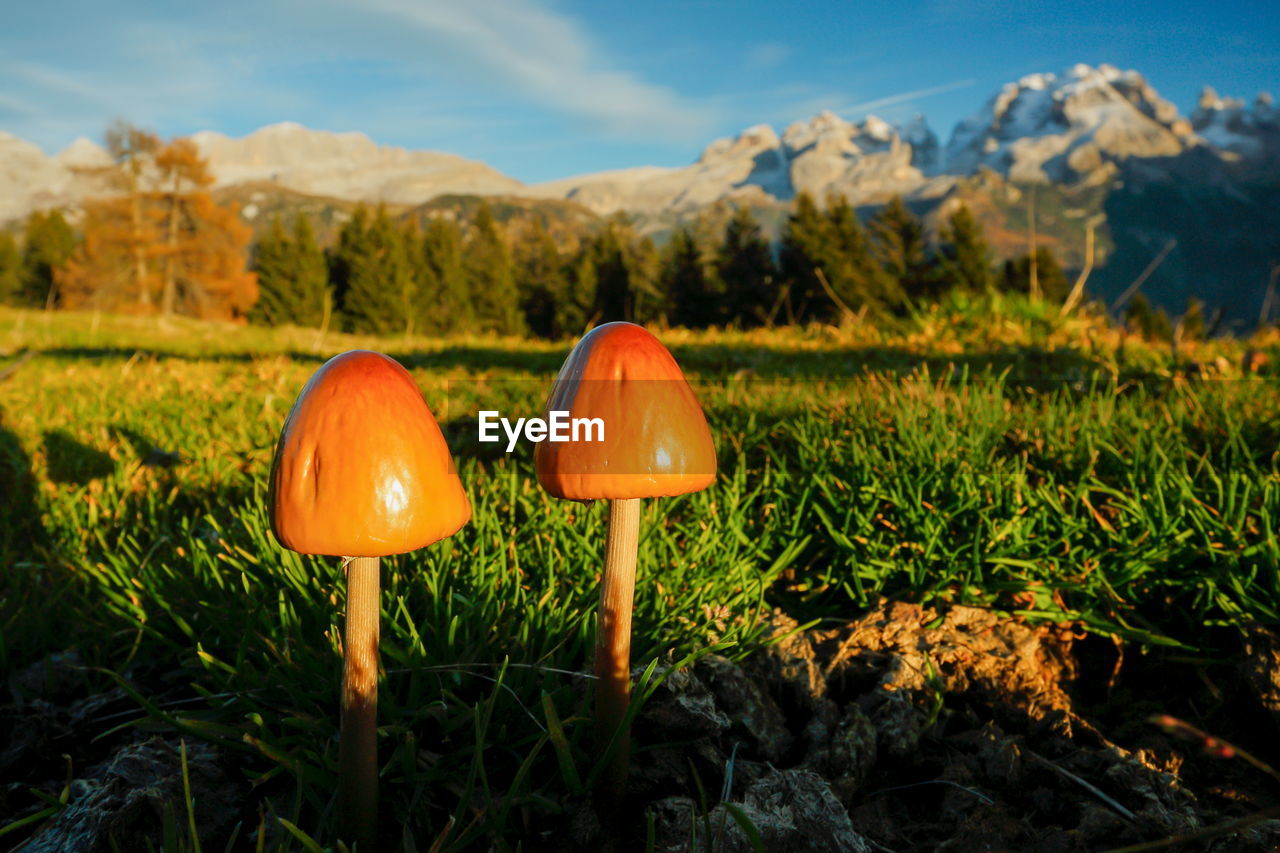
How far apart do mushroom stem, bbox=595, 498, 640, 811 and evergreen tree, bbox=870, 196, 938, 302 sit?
54.1 meters

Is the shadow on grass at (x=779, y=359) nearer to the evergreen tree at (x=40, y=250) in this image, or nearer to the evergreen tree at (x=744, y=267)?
the evergreen tree at (x=744, y=267)

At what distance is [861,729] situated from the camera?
1719 millimetres

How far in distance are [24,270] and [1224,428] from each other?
2934 inches

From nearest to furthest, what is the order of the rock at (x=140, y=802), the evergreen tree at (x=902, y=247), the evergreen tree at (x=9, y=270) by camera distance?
the rock at (x=140, y=802)
the evergreen tree at (x=902, y=247)
the evergreen tree at (x=9, y=270)

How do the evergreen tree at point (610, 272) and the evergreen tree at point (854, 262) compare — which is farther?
the evergreen tree at point (610, 272)

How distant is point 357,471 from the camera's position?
3.82 feet

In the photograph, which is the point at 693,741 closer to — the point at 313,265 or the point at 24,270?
the point at 313,265

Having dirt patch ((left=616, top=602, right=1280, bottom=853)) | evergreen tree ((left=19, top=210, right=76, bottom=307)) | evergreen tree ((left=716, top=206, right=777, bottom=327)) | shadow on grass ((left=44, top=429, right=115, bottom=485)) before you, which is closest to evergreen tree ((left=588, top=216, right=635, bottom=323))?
evergreen tree ((left=716, top=206, right=777, bottom=327))

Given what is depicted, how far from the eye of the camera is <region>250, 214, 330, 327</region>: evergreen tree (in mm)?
52844

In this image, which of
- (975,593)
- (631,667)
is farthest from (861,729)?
(975,593)

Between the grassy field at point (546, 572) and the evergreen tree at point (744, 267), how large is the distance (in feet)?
143

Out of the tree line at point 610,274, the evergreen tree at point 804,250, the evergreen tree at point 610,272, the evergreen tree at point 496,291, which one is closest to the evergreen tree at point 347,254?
the tree line at point 610,274

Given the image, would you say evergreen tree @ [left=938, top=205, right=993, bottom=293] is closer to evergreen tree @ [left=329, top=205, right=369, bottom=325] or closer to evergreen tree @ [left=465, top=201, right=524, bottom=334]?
evergreen tree @ [left=465, top=201, right=524, bottom=334]

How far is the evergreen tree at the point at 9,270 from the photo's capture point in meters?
58.6
